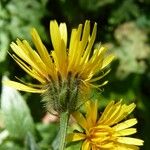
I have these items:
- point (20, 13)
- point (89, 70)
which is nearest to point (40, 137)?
point (20, 13)

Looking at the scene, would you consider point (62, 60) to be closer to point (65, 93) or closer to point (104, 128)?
point (65, 93)

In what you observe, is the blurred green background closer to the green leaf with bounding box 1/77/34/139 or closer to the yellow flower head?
the green leaf with bounding box 1/77/34/139

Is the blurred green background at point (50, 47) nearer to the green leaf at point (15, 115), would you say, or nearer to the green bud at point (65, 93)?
the green leaf at point (15, 115)

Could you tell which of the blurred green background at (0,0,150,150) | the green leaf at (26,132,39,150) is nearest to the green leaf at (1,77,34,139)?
the blurred green background at (0,0,150,150)

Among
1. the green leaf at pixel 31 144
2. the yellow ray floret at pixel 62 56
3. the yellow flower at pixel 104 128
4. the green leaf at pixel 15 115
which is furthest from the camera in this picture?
the green leaf at pixel 15 115

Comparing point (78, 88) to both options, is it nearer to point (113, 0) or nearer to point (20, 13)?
point (20, 13)

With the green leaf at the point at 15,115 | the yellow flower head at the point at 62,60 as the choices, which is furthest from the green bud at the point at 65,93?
the green leaf at the point at 15,115
